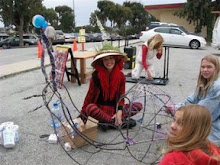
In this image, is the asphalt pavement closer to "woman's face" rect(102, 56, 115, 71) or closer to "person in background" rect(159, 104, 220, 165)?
"woman's face" rect(102, 56, 115, 71)

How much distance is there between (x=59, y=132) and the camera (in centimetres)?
335

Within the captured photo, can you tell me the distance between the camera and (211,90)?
Result: 2.61m

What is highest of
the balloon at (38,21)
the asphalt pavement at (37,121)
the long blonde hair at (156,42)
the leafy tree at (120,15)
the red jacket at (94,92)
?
the leafy tree at (120,15)

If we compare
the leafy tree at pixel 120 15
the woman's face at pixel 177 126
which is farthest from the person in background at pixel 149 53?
the leafy tree at pixel 120 15

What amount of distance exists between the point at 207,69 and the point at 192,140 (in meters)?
1.45

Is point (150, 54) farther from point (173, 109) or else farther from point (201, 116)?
point (201, 116)

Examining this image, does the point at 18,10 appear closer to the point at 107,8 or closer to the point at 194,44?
the point at 194,44

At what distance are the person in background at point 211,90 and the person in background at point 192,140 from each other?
44.0 inches

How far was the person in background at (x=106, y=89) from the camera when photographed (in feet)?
11.0

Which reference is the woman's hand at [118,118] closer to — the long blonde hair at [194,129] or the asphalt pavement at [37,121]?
the asphalt pavement at [37,121]

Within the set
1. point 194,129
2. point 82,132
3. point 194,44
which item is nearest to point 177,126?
point 194,129

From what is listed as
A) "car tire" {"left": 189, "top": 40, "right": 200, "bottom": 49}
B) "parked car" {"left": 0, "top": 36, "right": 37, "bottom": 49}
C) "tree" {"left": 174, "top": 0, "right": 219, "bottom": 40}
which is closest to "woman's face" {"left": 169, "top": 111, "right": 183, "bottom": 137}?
"car tire" {"left": 189, "top": 40, "right": 200, "bottom": 49}

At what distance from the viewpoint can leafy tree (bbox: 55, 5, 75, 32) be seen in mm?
64625

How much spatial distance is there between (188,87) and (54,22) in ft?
202
